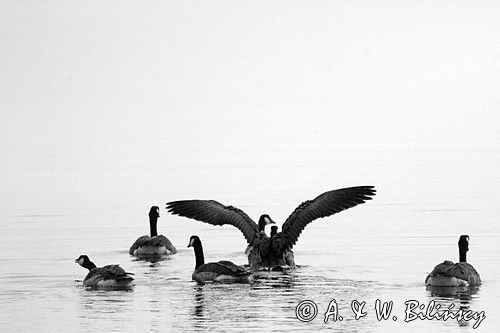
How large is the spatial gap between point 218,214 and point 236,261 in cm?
127

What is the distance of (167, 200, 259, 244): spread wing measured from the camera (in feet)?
88.8

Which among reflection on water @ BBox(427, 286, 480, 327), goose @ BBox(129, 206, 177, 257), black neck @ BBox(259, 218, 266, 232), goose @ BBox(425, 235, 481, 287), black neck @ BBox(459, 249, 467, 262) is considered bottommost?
reflection on water @ BBox(427, 286, 480, 327)

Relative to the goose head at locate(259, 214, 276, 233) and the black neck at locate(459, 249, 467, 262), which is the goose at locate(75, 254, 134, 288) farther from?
the black neck at locate(459, 249, 467, 262)

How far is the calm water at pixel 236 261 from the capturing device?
812 inches

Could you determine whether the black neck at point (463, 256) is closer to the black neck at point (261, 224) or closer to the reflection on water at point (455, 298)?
the reflection on water at point (455, 298)

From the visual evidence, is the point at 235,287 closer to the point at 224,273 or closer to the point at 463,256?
the point at 224,273

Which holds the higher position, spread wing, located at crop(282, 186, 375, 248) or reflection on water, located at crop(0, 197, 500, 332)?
spread wing, located at crop(282, 186, 375, 248)

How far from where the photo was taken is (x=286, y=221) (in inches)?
1055

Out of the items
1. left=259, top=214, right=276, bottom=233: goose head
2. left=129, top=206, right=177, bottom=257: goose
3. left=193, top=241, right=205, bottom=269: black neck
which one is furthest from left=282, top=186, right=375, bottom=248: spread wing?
left=129, top=206, right=177, bottom=257: goose

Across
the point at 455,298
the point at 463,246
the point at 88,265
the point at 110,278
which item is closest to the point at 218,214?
the point at 88,265

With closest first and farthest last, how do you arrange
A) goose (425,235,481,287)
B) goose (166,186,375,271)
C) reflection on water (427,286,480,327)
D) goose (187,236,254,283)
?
1. reflection on water (427,286,480,327)
2. goose (425,235,481,287)
3. goose (187,236,254,283)
4. goose (166,186,375,271)

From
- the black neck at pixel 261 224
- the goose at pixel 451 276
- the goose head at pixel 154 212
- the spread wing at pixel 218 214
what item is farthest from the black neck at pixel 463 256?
the goose head at pixel 154 212

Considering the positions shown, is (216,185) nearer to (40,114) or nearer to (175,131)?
(175,131)

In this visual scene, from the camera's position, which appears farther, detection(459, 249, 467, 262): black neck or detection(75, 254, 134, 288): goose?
detection(459, 249, 467, 262): black neck
